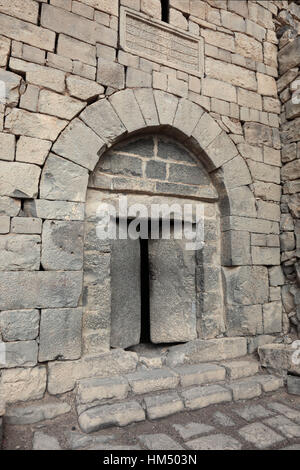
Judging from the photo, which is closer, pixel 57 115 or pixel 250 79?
pixel 57 115

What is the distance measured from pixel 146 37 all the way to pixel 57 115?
4.89 ft

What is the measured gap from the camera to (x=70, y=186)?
9.14 ft

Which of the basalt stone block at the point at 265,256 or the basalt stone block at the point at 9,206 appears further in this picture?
the basalt stone block at the point at 265,256

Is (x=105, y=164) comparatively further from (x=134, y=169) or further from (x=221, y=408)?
(x=221, y=408)

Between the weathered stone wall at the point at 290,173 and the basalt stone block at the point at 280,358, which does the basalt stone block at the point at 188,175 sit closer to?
the weathered stone wall at the point at 290,173

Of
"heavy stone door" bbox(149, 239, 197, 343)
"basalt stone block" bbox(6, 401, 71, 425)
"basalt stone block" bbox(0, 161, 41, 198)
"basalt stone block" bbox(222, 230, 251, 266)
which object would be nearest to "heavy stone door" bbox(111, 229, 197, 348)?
"heavy stone door" bbox(149, 239, 197, 343)

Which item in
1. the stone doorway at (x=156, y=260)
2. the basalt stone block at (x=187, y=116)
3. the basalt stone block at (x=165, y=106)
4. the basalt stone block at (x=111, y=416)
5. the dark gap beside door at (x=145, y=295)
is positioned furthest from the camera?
the dark gap beside door at (x=145, y=295)

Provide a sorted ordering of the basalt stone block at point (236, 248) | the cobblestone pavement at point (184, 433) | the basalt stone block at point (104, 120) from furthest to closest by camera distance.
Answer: the basalt stone block at point (236, 248)
the basalt stone block at point (104, 120)
the cobblestone pavement at point (184, 433)

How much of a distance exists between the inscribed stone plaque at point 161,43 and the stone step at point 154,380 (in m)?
3.38

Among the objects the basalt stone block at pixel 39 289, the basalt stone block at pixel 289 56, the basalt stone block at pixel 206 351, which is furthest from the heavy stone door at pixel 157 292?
the basalt stone block at pixel 289 56

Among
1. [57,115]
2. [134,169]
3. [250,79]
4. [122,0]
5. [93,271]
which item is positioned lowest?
[93,271]

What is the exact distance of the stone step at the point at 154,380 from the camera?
2.55 metres
